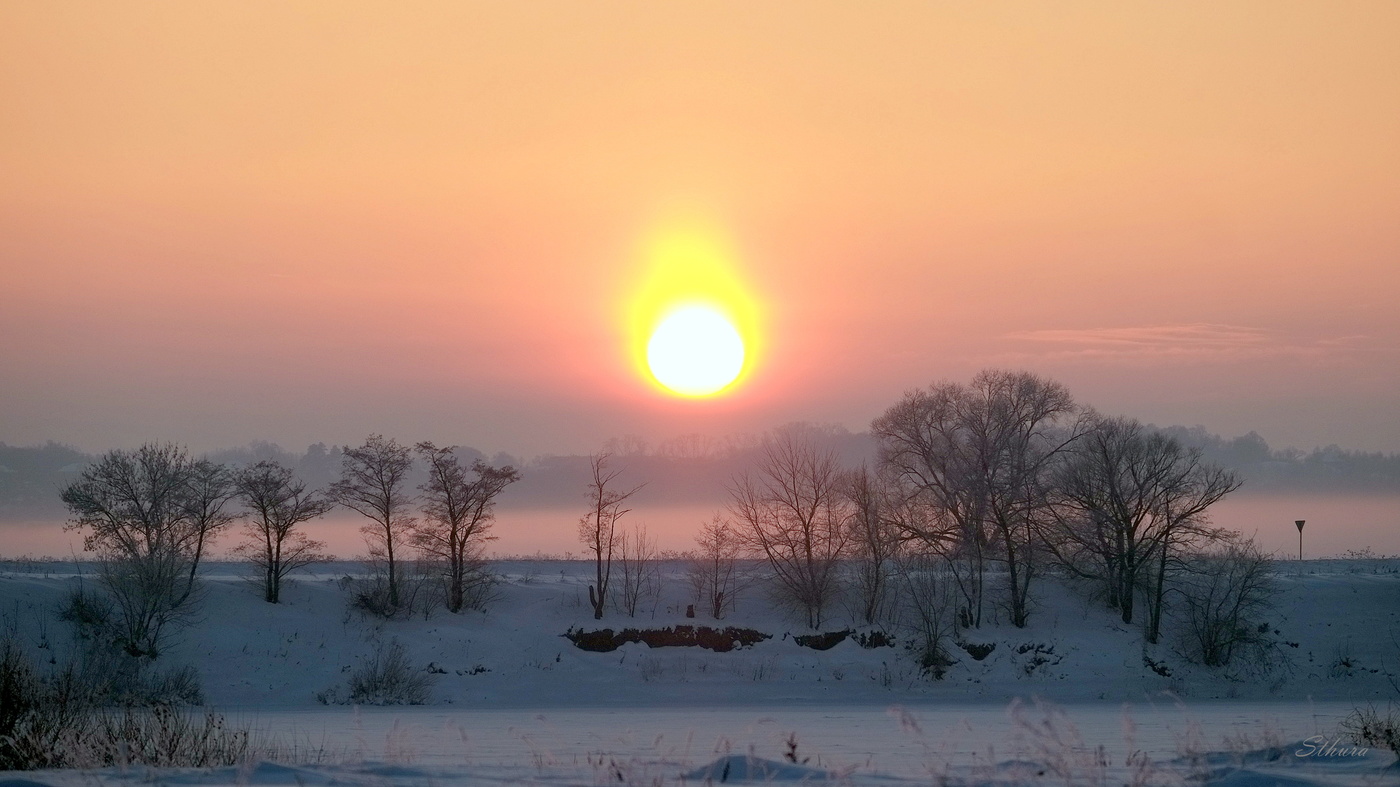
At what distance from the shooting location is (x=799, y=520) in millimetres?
54969

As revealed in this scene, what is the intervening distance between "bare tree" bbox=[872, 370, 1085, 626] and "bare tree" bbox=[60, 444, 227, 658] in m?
34.0

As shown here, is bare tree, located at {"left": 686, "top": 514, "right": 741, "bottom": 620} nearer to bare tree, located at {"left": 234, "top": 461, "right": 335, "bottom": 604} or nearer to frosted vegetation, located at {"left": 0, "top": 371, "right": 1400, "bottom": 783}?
frosted vegetation, located at {"left": 0, "top": 371, "right": 1400, "bottom": 783}

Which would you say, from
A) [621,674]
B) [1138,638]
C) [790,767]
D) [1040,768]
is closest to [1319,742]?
[1040,768]

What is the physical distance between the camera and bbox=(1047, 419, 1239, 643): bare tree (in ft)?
162

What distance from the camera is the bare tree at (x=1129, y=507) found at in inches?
1943

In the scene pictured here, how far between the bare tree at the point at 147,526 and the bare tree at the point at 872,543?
102ft

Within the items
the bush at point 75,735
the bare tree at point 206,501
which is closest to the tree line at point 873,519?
the bare tree at point 206,501

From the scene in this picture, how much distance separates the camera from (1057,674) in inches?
1810

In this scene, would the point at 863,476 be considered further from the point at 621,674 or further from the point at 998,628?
the point at 621,674

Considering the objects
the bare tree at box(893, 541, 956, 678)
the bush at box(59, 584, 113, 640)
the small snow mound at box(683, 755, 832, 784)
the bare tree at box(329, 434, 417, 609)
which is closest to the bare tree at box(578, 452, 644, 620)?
the bare tree at box(329, 434, 417, 609)

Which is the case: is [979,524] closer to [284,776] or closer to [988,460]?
[988,460]

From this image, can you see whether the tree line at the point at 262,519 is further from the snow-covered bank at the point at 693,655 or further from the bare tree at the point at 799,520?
the bare tree at the point at 799,520

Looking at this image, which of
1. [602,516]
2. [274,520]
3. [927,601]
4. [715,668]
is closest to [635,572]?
[602,516]

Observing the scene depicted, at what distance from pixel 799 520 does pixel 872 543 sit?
4.23 metres
